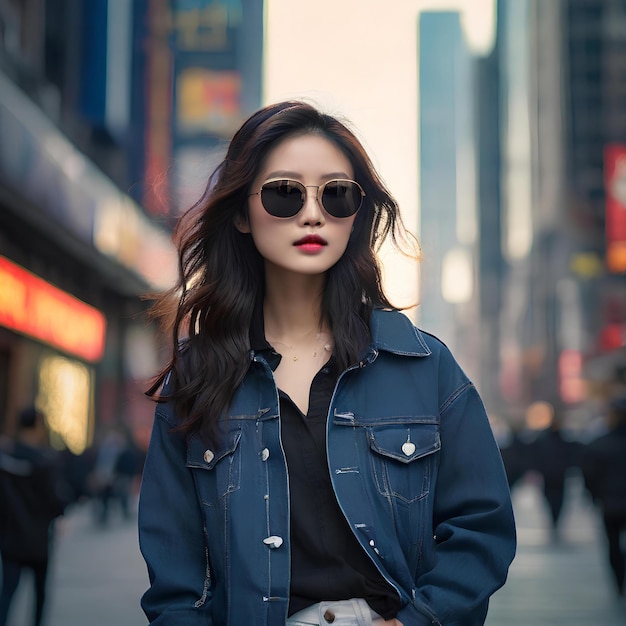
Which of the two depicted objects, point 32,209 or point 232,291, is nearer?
point 232,291

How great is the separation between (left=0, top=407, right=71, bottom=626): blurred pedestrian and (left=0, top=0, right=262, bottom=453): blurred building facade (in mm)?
6229

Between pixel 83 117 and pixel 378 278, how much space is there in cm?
2786

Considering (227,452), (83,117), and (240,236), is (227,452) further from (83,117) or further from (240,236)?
(83,117)

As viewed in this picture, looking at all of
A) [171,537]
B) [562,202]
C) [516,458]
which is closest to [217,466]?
[171,537]

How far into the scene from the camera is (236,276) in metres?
2.96

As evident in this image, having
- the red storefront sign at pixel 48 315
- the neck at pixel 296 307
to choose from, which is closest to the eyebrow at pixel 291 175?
the neck at pixel 296 307

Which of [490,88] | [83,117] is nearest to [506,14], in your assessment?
Answer: [490,88]

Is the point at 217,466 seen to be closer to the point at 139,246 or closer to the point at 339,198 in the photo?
the point at 339,198

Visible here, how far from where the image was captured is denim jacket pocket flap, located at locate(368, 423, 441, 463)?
2.59 metres

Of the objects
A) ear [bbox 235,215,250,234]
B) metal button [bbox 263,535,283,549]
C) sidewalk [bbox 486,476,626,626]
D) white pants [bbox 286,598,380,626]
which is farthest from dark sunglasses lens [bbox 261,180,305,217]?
sidewalk [bbox 486,476,626,626]

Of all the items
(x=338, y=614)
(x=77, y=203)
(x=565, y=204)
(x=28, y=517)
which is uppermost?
(x=565, y=204)

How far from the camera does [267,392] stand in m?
2.70

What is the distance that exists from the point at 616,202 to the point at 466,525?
47739 millimetres

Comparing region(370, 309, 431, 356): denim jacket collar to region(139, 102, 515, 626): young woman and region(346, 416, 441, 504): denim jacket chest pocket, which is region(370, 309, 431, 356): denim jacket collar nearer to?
region(139, 102, 515, 626): young woman
